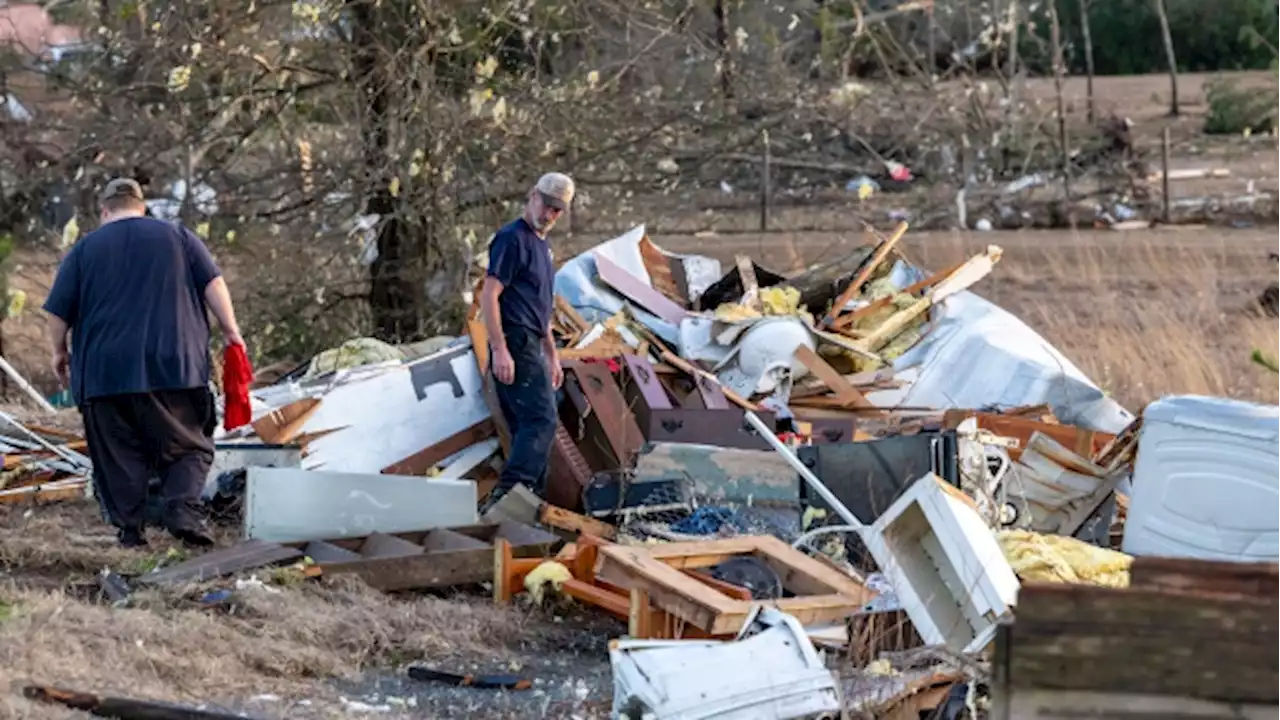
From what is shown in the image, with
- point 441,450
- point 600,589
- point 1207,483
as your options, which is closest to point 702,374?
point 441,450

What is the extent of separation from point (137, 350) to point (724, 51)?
23.1ft

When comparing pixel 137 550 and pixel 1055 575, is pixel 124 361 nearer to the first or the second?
pixel 137 550

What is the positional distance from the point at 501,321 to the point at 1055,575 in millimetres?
3071

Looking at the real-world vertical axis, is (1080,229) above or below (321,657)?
below

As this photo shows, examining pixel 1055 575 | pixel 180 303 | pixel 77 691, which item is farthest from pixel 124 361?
pixel 1055 575

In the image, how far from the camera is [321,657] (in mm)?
5848

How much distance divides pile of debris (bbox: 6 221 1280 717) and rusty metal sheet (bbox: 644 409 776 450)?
2cm

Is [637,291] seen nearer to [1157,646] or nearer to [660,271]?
[660,271]

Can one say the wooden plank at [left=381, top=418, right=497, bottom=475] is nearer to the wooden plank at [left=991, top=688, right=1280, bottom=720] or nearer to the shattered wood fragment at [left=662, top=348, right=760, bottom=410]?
the shattered wood fragment at [left=662, top=348, right=760, bottom=410]

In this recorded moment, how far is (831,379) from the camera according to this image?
402 inches

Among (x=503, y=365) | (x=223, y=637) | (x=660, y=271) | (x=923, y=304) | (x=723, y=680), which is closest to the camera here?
(x=723, y=680)

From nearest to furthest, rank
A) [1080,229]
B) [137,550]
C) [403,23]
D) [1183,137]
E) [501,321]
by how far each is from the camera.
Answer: [137,550], [501,321], [403,23], [1080,229], [1183,137]

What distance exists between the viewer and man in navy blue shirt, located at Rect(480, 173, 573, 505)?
8.19 metres

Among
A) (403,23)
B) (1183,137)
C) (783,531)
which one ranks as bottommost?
(1183,137)
